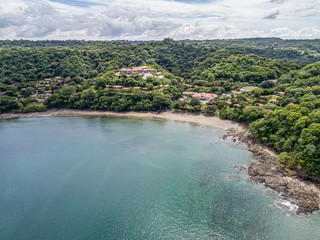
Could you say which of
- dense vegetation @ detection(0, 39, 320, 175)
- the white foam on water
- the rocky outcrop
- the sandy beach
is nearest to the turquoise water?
the white foam on water

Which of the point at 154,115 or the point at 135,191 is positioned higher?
the point at 135,191

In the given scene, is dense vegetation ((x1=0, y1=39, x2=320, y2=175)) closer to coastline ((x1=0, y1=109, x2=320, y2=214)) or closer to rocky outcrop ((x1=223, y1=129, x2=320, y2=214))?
rocky outcrop ((x1=223, y1=129, x2=320, y2=214))

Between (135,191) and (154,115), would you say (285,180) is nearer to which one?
(135,191)

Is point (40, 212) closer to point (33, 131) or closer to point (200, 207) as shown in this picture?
point (200, 207)

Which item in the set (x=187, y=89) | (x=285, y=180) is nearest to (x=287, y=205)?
(x=285, y=180)

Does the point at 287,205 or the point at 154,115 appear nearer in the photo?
the point at 287,205

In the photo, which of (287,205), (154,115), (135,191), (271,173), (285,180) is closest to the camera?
(287,205)
